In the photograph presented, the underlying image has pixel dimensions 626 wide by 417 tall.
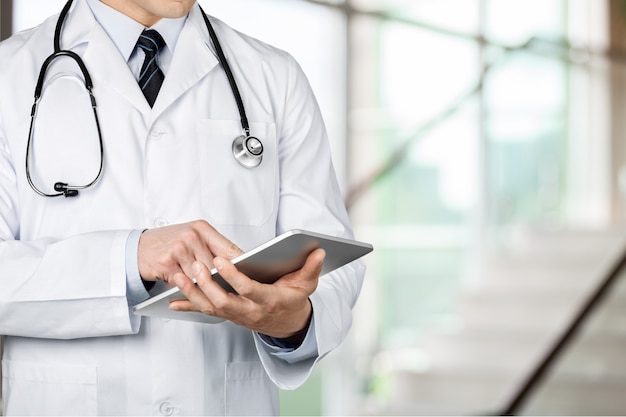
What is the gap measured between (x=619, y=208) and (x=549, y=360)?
8.63 feet

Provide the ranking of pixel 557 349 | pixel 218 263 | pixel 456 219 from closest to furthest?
1. pixel 218 263
2. pixel 557 349
3. pixel 456 219

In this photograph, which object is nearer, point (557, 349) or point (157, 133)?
point (157, 133)

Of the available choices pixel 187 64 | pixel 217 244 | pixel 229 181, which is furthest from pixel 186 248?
pixel 187 64

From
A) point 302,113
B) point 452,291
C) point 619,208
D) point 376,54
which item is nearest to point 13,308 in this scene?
point 302,113

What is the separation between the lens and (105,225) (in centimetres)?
133

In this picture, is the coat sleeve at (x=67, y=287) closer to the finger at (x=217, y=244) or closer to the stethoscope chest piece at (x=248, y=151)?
the finger at (x=217, y=244)

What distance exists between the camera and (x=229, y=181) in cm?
140

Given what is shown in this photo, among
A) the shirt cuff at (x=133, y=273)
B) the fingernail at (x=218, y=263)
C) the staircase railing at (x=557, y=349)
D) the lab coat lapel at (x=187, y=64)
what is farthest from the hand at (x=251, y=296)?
the staircase railing at (x=557, y=349)

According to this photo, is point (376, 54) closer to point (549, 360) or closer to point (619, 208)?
point (549, 360)

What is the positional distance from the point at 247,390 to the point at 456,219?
12.7 feet

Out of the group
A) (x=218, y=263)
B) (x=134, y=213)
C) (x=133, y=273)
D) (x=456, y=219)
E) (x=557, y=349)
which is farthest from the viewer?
(x=456, y=219)

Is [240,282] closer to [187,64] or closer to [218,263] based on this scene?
[218,263]

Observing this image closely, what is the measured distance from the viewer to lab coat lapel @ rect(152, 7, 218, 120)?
4.57 feet

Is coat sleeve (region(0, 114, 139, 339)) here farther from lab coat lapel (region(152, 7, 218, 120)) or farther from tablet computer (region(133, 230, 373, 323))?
lab coat lapel (region(152, 7, 218, 120))
